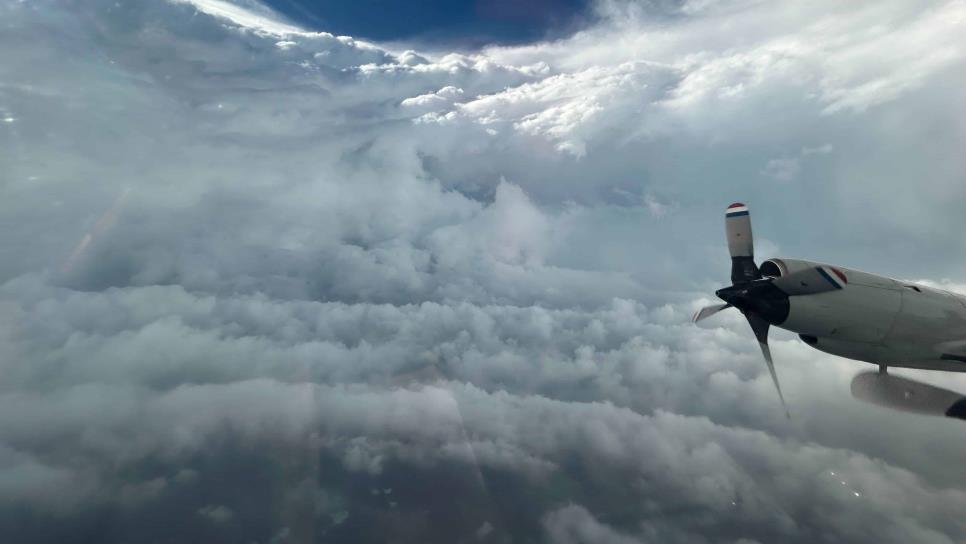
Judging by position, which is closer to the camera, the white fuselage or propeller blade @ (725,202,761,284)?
the white fuselage

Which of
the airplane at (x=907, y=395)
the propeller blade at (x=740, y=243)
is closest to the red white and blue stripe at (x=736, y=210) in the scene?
the propeller blade at (x=740, y=243)

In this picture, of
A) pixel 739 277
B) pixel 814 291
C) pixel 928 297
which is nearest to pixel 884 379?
pixel 928 297

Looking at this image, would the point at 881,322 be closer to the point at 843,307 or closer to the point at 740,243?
the point at 843,307

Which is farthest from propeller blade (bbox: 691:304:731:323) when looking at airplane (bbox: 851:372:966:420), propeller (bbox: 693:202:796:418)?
airplane (bbox: 851:372:966:420)

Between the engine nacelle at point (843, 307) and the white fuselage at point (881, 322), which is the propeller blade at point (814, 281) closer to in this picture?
the engine nacelle at point (843, 307)

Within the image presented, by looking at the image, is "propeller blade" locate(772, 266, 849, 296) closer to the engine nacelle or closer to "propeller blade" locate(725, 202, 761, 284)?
the engine nacelle

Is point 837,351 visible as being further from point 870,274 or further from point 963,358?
point 963,358

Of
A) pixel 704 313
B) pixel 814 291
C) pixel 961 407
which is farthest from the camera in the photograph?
pixel 704 313
